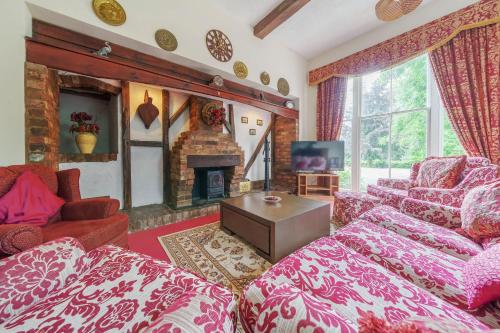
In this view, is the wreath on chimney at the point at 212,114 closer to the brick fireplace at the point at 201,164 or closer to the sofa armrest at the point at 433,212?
the brick fireplace at the point at 201,164

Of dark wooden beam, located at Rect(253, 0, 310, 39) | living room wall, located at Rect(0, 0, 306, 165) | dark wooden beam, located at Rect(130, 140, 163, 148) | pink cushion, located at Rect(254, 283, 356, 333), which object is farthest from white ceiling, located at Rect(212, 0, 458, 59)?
pink cushion, located at Rect(254, 283, 356, 333)

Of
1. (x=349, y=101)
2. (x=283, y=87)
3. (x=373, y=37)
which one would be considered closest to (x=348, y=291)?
(x=283, y=87)

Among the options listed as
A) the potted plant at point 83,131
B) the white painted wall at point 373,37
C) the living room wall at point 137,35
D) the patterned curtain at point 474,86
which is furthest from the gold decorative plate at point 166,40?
the patterned curtain at point 474,86

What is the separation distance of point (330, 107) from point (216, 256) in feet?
12.1

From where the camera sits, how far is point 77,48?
2051mm

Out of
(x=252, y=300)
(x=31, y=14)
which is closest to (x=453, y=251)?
(x=252, y=300)

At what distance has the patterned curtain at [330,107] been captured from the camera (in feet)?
12.7

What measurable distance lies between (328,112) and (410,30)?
1.68 meters

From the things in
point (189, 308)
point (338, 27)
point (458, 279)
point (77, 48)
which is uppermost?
point (338, 27)

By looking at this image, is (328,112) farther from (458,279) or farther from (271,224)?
(458,279)

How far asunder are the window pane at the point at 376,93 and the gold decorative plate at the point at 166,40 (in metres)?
3.48

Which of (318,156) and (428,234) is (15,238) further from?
(318,156)

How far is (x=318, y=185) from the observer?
4.41m

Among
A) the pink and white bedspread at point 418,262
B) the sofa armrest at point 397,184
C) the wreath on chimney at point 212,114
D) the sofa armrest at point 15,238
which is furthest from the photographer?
the wreath on chimney at point 212,114
